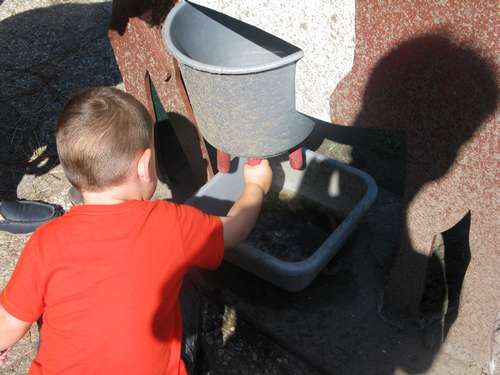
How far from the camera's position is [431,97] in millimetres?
1442

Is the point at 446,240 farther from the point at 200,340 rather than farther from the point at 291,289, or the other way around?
the point at 200,340

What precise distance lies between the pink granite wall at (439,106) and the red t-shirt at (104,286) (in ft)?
2.26

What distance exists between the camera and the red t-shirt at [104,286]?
4.26ft

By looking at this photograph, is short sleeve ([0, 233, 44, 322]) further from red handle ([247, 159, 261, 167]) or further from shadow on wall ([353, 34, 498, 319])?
shadow on wall ([353, 34, 498, 319])

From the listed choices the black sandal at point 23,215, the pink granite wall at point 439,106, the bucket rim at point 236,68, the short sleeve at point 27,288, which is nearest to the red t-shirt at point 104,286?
the short sleeve at point 27,288

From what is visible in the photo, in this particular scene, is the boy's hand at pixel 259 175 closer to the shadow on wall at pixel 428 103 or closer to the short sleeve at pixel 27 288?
the shadow on wall at pixel 428 103

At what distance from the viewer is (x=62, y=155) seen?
1.39m

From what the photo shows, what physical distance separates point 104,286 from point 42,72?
10.1ft

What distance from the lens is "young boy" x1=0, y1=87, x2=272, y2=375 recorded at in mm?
1304

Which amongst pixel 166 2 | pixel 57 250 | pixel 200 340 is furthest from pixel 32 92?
pixel 57 250

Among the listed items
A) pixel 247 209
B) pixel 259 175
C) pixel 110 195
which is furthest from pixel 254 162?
pixel 110 195

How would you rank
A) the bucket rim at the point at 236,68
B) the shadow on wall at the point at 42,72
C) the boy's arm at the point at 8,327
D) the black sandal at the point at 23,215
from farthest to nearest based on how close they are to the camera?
the shadow on wall at the point at 42,72, the black sandal at the point at 23,215, the bucket rim at the point at 236,68, the boy's arm at the point at 8,327

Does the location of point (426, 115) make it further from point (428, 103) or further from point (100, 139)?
point (100, 139)

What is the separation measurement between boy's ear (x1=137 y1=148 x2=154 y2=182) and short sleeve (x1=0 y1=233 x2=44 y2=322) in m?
0.32
